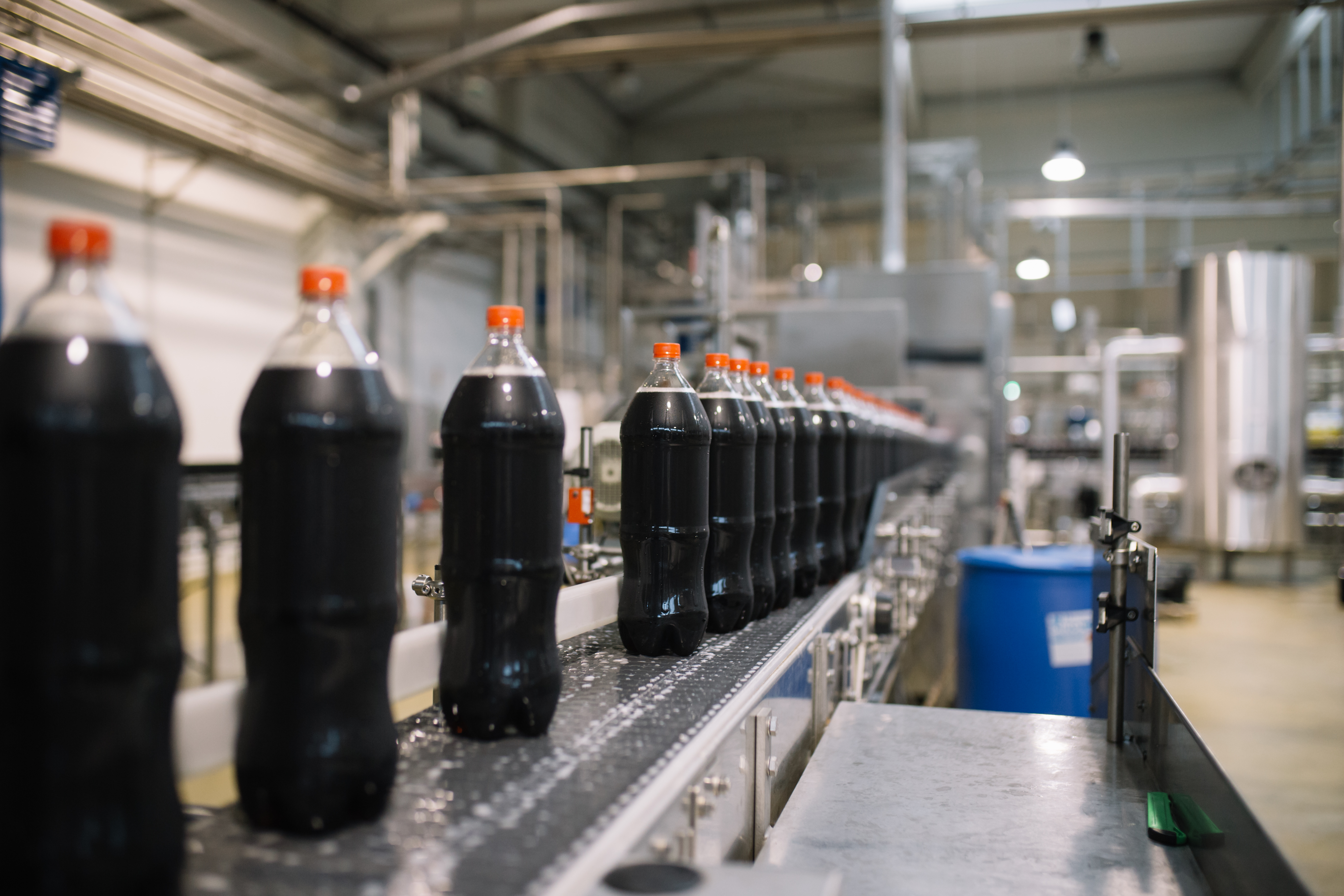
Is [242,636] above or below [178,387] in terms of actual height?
below

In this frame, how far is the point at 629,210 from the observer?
10906 mm

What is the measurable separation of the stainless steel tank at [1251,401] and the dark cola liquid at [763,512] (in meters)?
6.91

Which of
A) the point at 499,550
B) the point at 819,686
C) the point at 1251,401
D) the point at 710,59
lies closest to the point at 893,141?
the point at 710,59

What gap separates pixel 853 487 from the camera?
2.13 metres

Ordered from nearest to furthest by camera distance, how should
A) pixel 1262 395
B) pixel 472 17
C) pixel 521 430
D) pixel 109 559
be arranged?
pixel 109 559 < pixel 521 430 < pixel 1262 395 < pixel 472 17

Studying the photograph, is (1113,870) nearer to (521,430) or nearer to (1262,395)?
(521,430)

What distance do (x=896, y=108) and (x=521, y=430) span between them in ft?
19.2

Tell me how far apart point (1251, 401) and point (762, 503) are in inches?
278

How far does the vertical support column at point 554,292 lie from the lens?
7566 mm

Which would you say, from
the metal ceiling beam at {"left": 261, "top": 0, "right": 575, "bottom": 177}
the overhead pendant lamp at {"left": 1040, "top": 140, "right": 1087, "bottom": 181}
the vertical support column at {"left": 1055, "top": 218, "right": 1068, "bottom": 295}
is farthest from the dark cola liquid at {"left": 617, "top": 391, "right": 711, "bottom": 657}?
the vertical support column at {"left": 1055, "top": 218, "right": 1068, "bottom": 295}

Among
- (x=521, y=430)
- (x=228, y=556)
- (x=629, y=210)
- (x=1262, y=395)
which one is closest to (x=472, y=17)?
(x=629, y=210)

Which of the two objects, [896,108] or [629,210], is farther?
[629,210]

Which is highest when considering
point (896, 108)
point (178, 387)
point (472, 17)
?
point (472, 17)

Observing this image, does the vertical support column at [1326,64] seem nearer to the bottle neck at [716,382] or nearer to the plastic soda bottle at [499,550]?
the bottle neck at [716,382]
